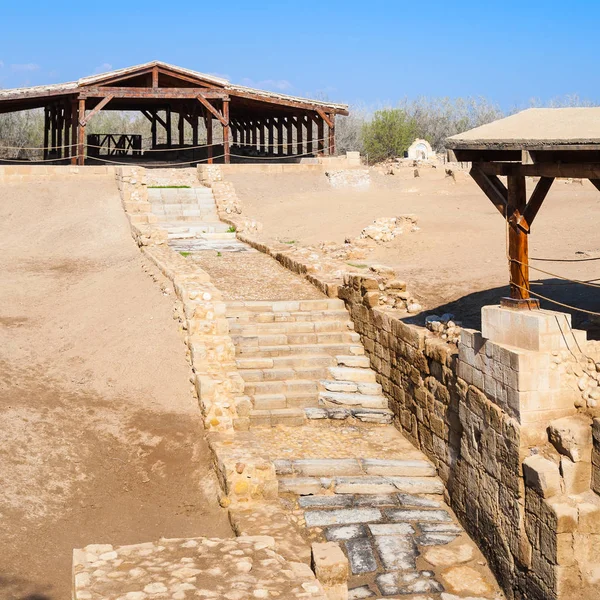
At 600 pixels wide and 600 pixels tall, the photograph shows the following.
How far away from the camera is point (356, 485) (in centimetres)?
864

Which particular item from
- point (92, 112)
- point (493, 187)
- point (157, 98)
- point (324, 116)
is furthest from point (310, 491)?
point (324, 116)

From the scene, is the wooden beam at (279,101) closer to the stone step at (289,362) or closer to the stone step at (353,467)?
the stone step at (289,362)

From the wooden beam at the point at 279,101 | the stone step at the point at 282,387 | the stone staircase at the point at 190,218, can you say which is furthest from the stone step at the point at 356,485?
the wooden beam at the point at 279,101

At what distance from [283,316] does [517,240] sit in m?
4.69

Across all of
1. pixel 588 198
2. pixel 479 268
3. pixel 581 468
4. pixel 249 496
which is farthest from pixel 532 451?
pixel 588 198

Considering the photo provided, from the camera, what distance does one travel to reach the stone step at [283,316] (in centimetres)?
1170

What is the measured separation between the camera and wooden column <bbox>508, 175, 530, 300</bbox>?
7.72 metres

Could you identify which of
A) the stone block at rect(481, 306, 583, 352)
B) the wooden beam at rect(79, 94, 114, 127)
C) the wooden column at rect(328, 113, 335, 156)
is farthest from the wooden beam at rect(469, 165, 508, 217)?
the wooden column at rect(328, 113, 335, 156)

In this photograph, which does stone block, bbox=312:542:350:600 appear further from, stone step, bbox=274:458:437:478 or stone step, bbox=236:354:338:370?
stone step, bbox=236:354:338:370

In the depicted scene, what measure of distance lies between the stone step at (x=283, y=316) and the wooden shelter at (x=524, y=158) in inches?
164

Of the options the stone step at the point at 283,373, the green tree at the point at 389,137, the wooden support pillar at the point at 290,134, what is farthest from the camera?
the green tree at the point at 389,137

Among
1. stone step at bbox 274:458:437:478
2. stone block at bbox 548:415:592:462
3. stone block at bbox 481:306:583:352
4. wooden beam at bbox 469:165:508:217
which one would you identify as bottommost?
stone step at bbox 274:458:437:478

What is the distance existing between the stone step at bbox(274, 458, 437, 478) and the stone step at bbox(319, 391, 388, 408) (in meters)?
1.31

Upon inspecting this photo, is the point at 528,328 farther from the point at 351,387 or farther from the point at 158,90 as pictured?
the point at 158,90
